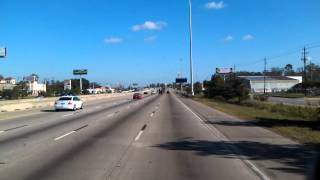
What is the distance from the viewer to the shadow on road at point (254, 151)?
12.6 meters

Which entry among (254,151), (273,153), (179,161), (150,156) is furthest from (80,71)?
(179,161)

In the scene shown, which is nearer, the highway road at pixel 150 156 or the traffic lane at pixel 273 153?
the highway road at pixel 150 156

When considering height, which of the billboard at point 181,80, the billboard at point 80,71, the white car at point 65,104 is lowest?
the white car at point 65,104

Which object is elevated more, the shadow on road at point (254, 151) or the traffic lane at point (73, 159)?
the traffic lane at point (73, 159)

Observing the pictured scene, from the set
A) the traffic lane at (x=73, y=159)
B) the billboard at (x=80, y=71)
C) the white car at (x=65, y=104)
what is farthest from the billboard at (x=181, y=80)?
the traffic lane at (x=73, y=159)

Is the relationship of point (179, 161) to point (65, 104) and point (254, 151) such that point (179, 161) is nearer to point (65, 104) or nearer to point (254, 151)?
point (254, 151)

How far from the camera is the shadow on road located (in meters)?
12.6

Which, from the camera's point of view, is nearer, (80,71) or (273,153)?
(273,153)

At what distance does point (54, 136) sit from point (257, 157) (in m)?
8.94

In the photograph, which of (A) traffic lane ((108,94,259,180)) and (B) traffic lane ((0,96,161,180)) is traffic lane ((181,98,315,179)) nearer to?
(A) traffic lane ((108,94,259,180))

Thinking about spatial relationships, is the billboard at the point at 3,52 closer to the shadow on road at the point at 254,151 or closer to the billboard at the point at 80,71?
the shadow on road at the point at 254,151

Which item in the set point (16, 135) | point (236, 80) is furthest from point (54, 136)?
point (236, 80)

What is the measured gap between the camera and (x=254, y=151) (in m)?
15.0

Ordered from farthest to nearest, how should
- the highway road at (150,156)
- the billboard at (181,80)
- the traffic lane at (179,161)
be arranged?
1. the billboard at (181,80)
2. the highway road at (150,156)
3. the traffic lane at (179,161)
